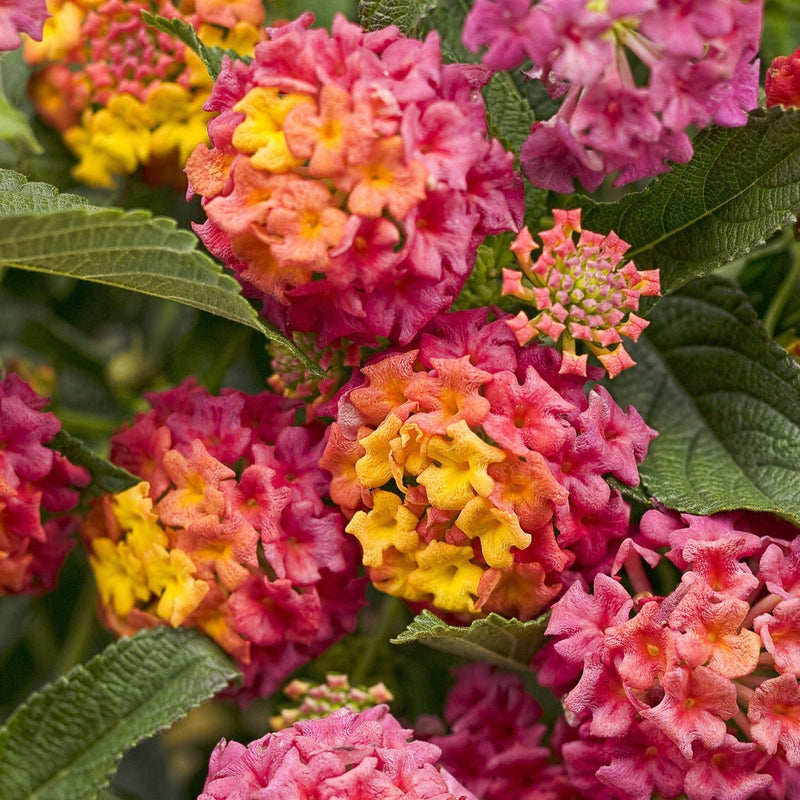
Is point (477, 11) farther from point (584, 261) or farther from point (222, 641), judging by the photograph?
point (222, 641)

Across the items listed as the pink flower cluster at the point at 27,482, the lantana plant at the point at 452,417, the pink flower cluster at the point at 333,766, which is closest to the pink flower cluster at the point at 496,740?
the lantana plant at the point at 452,417

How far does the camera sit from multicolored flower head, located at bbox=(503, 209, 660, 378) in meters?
0.76

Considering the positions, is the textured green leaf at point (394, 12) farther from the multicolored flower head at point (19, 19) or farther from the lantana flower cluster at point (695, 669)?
the lantana flower cluster at point (695, 669)

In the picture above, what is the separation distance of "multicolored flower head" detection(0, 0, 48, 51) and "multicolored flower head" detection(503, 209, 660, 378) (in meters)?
0.34

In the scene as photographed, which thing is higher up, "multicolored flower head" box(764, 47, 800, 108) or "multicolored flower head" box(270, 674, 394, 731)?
"multicolored flower head" box(764, 47, 800, 108)

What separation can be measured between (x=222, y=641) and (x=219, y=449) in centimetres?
14

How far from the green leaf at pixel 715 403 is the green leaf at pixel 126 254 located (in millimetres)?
311

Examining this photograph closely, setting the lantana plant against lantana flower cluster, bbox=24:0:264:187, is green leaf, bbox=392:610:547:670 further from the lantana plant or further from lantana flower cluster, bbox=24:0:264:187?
lantana flower cluster, bbox=24:0:264:187

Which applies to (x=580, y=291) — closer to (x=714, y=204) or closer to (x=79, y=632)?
(x=714, y=204)

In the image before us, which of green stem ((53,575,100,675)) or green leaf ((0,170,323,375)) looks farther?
green stem ((53,575,100,675))

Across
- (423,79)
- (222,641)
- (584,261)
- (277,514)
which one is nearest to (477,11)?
(423,79)

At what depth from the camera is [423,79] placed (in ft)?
2.23

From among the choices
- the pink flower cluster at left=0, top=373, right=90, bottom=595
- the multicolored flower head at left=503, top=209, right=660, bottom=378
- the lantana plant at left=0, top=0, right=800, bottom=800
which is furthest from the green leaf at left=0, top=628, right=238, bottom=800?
the multicolored flower head at left=503, top=209, right=660, bottom=378

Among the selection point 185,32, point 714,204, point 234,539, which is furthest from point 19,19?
point 714,204
